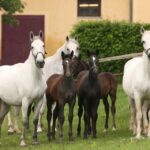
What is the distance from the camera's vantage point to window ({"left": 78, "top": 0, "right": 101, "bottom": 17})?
35.3 metres

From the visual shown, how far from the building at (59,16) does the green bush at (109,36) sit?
112 inches

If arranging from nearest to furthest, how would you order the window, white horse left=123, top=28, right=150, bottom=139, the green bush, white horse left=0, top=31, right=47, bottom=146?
1. white horse left=0, top=31, right=47, bottom=146
2. white horse left=123, top=28, right=150, bottom=139
3. the green bush
4. the window

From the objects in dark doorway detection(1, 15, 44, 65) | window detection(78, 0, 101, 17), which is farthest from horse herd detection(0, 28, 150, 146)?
window detection(78, 0, 101, 17)

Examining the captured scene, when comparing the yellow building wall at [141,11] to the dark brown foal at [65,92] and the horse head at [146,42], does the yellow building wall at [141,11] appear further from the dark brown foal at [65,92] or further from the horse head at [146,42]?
the dark brown foal at [65,92]

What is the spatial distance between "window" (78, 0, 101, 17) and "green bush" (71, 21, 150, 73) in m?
3.39

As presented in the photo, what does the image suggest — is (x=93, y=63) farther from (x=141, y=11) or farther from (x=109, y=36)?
(x=141, y=11)

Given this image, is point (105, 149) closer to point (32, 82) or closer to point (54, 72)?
point (32, 82)

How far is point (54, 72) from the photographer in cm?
1672

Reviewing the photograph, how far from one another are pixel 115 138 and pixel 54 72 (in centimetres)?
266

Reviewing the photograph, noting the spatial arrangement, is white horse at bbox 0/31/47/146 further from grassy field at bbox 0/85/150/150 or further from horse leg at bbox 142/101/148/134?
horse leg at bbox 142/101/148/134

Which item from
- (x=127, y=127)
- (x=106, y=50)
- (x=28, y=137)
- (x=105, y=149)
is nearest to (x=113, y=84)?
(x=127, y=127)

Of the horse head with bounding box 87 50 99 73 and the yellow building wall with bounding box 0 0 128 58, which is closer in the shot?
the horse head with bounding box 87 50 99 73

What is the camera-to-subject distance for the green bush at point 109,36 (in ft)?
103

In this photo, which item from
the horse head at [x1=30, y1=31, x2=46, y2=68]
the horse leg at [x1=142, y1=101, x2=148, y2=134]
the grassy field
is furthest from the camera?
the horse leg at [x1=142, y1=101, x2=148, y2=134]
